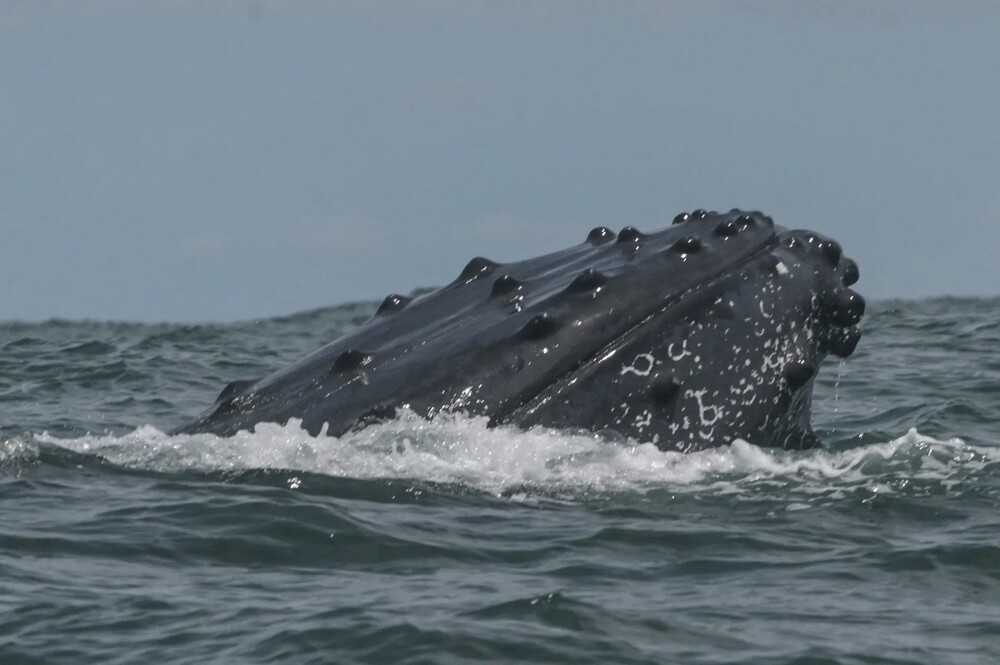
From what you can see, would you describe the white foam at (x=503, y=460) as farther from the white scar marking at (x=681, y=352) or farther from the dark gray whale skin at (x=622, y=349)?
the white scar marking at (x=681, y=352)

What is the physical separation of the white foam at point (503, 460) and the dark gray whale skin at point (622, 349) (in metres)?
0.09

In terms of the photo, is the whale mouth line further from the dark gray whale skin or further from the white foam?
the white foam

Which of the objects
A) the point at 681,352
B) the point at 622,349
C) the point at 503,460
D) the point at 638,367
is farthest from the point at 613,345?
the point at 503,460

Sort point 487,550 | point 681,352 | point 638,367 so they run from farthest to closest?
point 681,352 → point 638,367 → point 487,550

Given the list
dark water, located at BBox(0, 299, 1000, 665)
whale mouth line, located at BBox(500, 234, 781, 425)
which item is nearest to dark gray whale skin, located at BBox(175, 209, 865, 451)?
whale mouth line, located at BBox(500, 234, 781, 425)

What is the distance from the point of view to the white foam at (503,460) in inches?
463

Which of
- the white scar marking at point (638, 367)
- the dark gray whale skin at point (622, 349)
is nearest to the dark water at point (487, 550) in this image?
the dark gray whale skin at point (622, 349)

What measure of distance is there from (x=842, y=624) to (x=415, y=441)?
317cm

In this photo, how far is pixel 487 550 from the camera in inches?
427

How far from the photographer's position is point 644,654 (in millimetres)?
9062

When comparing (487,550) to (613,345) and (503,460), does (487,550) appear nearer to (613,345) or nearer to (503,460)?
(503,460)

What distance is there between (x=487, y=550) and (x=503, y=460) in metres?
1.17

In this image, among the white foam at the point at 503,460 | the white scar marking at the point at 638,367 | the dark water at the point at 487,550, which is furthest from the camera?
the white scar marking at the point at 638,367

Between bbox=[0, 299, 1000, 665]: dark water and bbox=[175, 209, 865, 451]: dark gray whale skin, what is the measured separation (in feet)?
0.56
